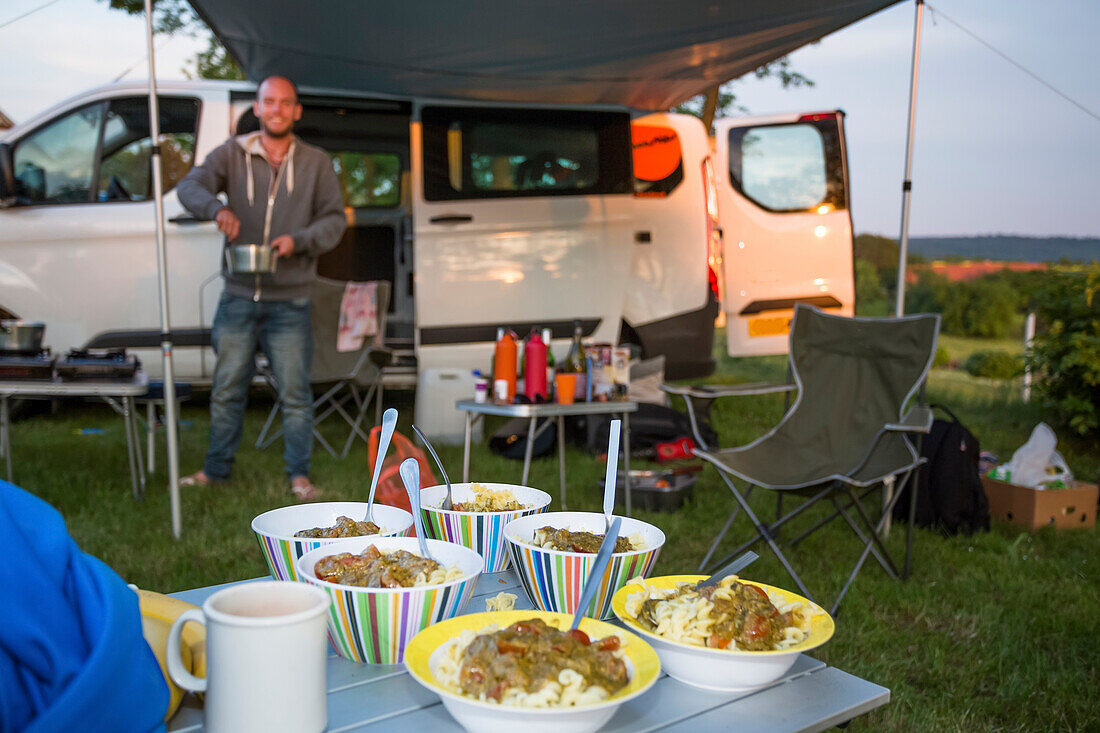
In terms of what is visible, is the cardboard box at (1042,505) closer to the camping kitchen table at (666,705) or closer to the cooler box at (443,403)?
the cooler box at (443,403)

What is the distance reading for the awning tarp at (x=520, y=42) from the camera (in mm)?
3381

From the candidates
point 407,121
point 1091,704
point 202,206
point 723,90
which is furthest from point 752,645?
point 723,90

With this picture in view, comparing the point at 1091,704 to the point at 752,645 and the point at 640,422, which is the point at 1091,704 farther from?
the point at 640,422

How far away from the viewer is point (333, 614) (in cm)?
82

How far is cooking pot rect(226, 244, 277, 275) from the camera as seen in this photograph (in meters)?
3.12

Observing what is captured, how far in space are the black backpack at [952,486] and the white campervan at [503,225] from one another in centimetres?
153

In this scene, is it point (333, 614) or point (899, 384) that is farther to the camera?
point (899, 384)

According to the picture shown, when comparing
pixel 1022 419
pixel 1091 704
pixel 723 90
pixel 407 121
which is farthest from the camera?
pixel 723 90

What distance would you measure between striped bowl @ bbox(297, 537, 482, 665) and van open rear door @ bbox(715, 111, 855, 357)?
4.22m

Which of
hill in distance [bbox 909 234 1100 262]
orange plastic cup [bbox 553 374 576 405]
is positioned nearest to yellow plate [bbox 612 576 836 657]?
orange plastic cup [bbox 553 374 576 405]

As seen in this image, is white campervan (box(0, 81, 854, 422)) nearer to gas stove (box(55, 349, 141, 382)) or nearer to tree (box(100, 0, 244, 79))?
gas stove (box(55, 349, 141, 382))

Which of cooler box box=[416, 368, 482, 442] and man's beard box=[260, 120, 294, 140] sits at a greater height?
man's beard box=[260, 120, 294, 140]

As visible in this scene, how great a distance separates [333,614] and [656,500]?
285cm

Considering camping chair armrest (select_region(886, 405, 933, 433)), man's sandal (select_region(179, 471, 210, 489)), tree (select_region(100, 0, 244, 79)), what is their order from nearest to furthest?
camping chair armrest (select_region(886, 405, 933, 433)) < man's sandal (select_region(179, 471, 210, 489)) < tree (select_region(100, 0, 244, 79))
